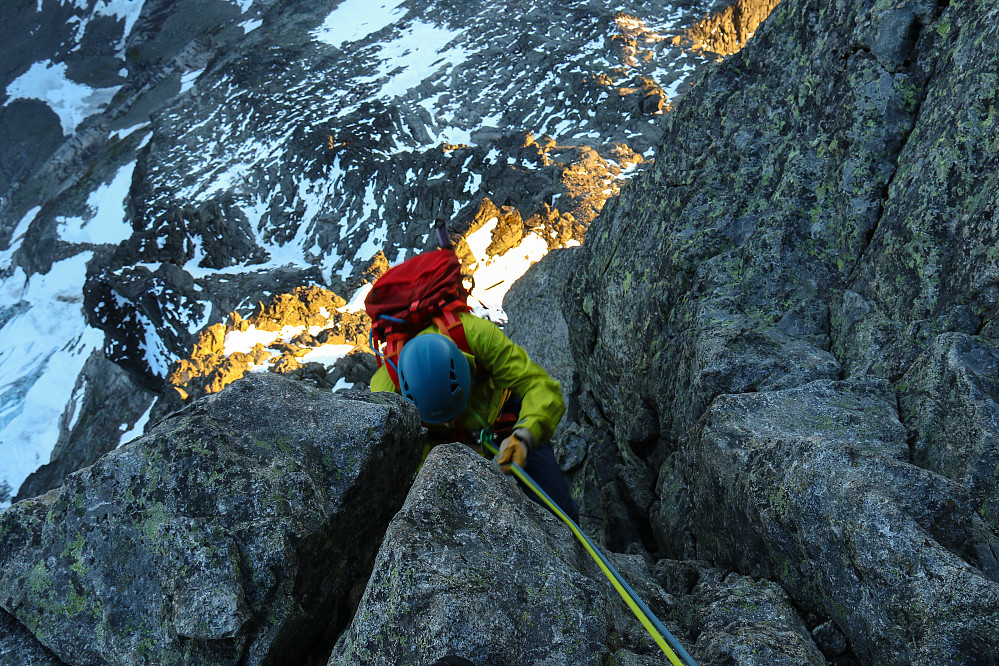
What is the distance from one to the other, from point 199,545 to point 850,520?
4.54m

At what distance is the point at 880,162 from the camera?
22.8ft

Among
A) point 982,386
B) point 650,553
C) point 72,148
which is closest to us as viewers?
point 982,386

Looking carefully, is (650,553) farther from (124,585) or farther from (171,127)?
(171,127)

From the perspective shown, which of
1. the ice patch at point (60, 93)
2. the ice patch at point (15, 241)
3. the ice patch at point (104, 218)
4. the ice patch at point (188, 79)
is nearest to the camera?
the ice patch at point (104, 218)

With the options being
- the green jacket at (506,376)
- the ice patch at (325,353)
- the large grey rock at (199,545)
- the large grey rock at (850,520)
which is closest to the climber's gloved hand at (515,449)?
the green jacket at (506,376)

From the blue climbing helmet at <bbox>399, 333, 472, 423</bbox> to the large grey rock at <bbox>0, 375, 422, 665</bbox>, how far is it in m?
0.80

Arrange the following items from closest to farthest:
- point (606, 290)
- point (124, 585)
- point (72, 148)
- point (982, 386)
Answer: point (124, 585) → point (982, 386) → point (606, 290) → point (72, 148)

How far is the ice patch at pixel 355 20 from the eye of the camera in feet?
490

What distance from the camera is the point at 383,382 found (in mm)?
6945

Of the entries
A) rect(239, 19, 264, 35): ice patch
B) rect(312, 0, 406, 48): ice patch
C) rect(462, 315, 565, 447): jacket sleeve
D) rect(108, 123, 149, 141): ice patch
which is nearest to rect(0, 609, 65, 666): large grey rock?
rect(462, 315, 565, 447): jacket sleeve

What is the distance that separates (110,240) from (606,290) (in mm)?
155013

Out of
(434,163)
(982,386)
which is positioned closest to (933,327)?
(982,386)

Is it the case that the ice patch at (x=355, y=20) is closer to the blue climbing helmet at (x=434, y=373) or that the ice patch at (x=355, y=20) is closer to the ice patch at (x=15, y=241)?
the ice patch at (x=15, y=241)

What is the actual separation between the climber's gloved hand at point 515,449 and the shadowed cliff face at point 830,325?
5.76ft
